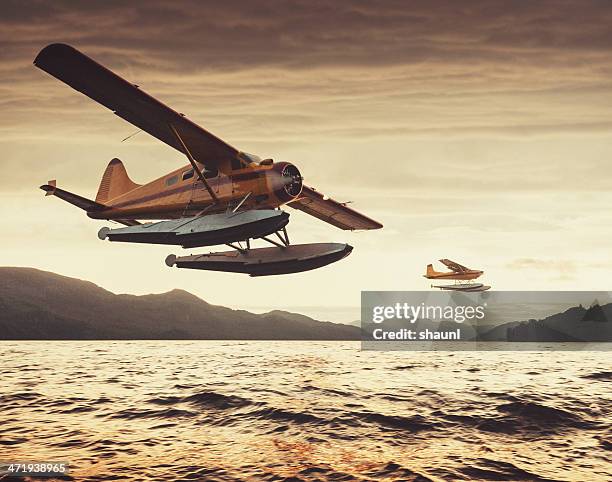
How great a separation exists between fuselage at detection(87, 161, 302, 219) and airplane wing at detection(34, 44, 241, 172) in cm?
69

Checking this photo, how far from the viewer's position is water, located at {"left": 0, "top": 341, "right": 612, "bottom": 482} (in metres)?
9.12

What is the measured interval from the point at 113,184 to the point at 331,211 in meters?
8.88

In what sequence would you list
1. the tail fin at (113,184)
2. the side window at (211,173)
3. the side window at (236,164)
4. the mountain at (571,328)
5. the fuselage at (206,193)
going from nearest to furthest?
the fuselage at (206,193) < the side window at (236,164) < the side window at (211,173) < the tail fin at (113,184) < the mountain at (571,328)

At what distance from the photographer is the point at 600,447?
10758mm

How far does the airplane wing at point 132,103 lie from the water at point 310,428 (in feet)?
25.1

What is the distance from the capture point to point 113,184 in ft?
71.3

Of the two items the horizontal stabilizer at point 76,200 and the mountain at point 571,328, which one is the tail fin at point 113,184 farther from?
the mountain at point 571,328

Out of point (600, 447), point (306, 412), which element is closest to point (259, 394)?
point (306, 412)

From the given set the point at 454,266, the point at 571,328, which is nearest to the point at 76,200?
the point at 454,266

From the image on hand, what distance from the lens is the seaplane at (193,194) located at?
51.1 ft

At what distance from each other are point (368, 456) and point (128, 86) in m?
11.4

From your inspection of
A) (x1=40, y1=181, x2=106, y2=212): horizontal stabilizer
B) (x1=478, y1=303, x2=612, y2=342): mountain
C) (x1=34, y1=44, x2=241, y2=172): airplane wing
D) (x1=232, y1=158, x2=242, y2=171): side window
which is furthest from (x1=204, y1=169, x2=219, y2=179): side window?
(x1=478, y1=303, x2=612, y2=342): mountain

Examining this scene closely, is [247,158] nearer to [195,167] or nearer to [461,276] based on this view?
[195,167]

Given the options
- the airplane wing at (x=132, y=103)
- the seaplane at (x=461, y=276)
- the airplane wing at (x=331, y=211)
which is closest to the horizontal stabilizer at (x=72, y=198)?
the airplane wing at (x=132, y=103)
